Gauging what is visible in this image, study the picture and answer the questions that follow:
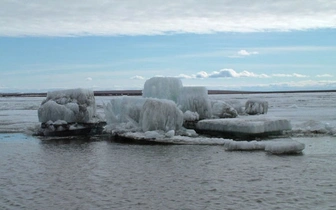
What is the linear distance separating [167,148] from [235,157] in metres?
3.16

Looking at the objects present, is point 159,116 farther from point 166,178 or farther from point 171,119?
point 166,178

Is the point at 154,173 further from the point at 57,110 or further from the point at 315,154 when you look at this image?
the point at 57,110

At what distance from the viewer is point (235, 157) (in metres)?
13.4

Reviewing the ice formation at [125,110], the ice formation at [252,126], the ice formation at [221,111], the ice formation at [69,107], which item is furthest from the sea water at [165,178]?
the ice formation at [221,111]

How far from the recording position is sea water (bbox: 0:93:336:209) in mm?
8547

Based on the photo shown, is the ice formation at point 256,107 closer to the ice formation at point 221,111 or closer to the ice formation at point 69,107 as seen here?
the ice formation at point 221,111

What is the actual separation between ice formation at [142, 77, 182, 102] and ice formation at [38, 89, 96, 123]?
3216mm

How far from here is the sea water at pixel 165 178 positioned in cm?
855

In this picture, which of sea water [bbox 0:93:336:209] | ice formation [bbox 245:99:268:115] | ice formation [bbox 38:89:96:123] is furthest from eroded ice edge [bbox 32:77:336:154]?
ice formation [bbox 245:99:268:115]

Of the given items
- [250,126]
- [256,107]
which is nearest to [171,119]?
[250,126]

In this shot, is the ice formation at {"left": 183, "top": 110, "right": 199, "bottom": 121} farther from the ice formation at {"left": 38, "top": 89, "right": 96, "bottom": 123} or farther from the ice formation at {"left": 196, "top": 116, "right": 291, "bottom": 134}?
the ice formation at {"left": 38, "top": 89, "right": 96, "bottom": 123}

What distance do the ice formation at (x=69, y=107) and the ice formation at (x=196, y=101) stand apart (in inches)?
204

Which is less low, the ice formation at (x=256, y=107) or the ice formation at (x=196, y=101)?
the ice formation at (x=196, y=101)

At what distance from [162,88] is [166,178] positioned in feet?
45.7
